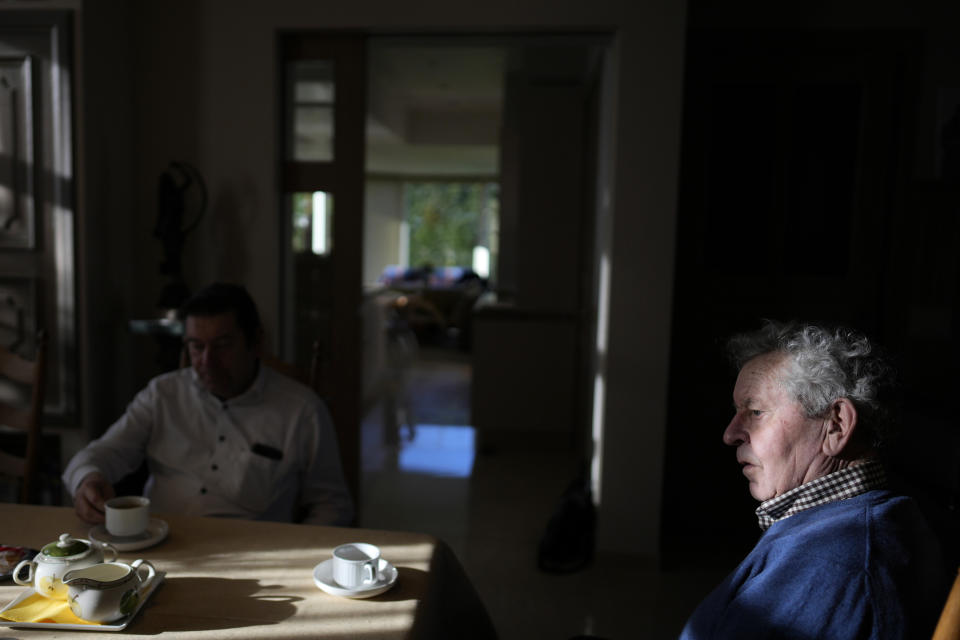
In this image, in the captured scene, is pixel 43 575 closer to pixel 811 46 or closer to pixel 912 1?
pixel 811 46

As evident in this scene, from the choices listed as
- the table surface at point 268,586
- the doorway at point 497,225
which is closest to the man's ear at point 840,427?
the table surface at point 268,586

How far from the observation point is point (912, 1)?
2.92 metres

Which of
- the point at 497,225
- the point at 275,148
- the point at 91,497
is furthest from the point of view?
the point at 497,225

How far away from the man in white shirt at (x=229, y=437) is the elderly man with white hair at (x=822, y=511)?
108 cm

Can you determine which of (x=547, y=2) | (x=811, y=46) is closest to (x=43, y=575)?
(x=547, y=2)

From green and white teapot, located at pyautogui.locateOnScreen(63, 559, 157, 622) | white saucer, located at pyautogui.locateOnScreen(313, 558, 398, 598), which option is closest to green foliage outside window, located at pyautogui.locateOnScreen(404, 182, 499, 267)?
white saucer, located at pyautogui.locateOnScreen(313, 558, 398, 598)

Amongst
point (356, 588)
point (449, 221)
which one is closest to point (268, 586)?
point (356, 588)

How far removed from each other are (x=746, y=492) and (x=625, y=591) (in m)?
0.84

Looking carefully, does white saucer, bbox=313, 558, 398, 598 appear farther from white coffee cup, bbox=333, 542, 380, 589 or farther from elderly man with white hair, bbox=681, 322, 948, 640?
elderly man with white hair, bbox=681, 322, 948, 640

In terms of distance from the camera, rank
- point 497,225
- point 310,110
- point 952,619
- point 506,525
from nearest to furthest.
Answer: point 952,619 → point 310,110 → point 506,525 → point 497,225

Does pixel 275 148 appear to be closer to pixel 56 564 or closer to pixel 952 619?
pixel 56 564

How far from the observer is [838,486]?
1.04 m

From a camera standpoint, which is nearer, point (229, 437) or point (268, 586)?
point (268, 586)

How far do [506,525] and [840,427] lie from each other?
2.46 m
